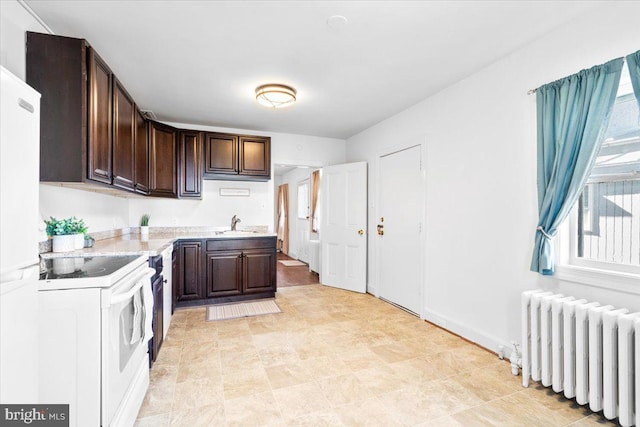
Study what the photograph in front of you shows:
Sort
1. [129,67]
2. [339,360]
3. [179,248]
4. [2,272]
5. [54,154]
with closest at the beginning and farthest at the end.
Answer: [2,272]
[54,154]
[339,360]
[129,67]
[179,248]

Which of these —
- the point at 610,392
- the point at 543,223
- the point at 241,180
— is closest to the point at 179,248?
the point at 241,180

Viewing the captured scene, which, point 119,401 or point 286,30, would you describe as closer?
point 119,401

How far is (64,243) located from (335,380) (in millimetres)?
2198

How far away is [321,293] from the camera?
447cm

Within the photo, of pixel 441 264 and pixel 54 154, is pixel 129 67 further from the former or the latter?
pixel 441 264

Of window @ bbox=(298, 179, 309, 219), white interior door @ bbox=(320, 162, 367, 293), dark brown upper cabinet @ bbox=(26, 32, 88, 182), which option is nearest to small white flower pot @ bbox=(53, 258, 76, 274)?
dark brown upper cabinet @ bbox=(26, 32, 88, 182)

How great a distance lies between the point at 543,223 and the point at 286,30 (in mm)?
2292

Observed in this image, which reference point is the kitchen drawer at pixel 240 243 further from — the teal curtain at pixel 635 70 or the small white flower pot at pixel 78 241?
the teal curtain at pixel 635 70

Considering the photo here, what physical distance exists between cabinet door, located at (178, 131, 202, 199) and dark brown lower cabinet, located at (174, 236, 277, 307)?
745mm

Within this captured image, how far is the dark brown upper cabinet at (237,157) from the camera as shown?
165 inches

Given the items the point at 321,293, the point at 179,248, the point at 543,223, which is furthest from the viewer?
the point at 321,293

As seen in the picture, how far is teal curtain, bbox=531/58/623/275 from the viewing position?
1846 millimetres

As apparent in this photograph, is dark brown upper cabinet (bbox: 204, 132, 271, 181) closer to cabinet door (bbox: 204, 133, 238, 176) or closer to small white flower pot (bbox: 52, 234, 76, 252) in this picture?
cabinet door (bbox: 204, 133, 238, 176)

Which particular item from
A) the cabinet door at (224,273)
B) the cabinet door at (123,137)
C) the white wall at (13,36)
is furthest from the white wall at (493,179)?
the white wall at (13,36)
